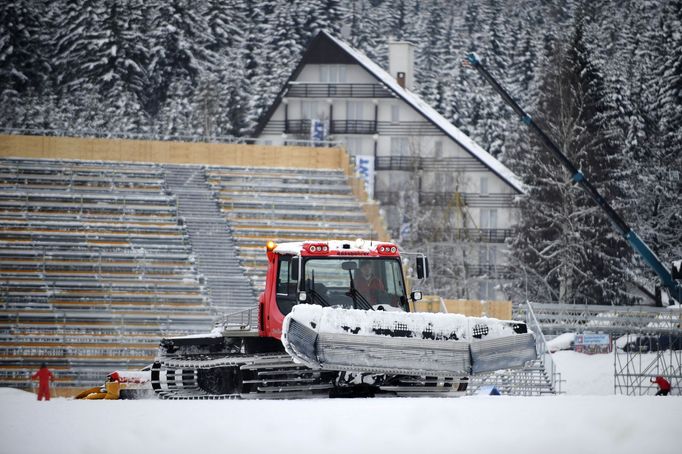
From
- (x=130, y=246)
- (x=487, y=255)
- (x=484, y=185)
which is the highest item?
(x=484, y=185)

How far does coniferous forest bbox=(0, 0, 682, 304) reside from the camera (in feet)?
176

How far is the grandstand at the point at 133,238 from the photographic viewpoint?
3500cm

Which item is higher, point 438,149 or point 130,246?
point 438,149

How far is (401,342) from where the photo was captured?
635 inches

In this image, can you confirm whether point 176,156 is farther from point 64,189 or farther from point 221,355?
point 221,355

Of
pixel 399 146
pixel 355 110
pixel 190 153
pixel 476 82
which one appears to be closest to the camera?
pixel 190 153

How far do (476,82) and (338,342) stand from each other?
9188 centimetres

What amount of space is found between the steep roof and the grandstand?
2517 cm

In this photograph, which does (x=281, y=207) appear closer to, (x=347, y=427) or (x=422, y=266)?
(x=422, y=266)

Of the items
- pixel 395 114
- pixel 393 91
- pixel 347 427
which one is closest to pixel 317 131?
pixel 393 91

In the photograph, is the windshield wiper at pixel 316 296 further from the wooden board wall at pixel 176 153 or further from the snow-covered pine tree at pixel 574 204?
the snow-covered pine tree at pixel 574 204

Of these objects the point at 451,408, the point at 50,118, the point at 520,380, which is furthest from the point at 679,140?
the point at 451,408

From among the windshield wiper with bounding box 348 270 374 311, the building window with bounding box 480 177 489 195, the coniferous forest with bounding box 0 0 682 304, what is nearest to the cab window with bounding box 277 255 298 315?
the windshield wiper with bounding box 348 270 374 311

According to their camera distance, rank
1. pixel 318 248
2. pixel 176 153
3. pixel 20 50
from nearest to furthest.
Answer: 1. pixel 318 248
2. pixel 176 153
3. pixel 20 50
